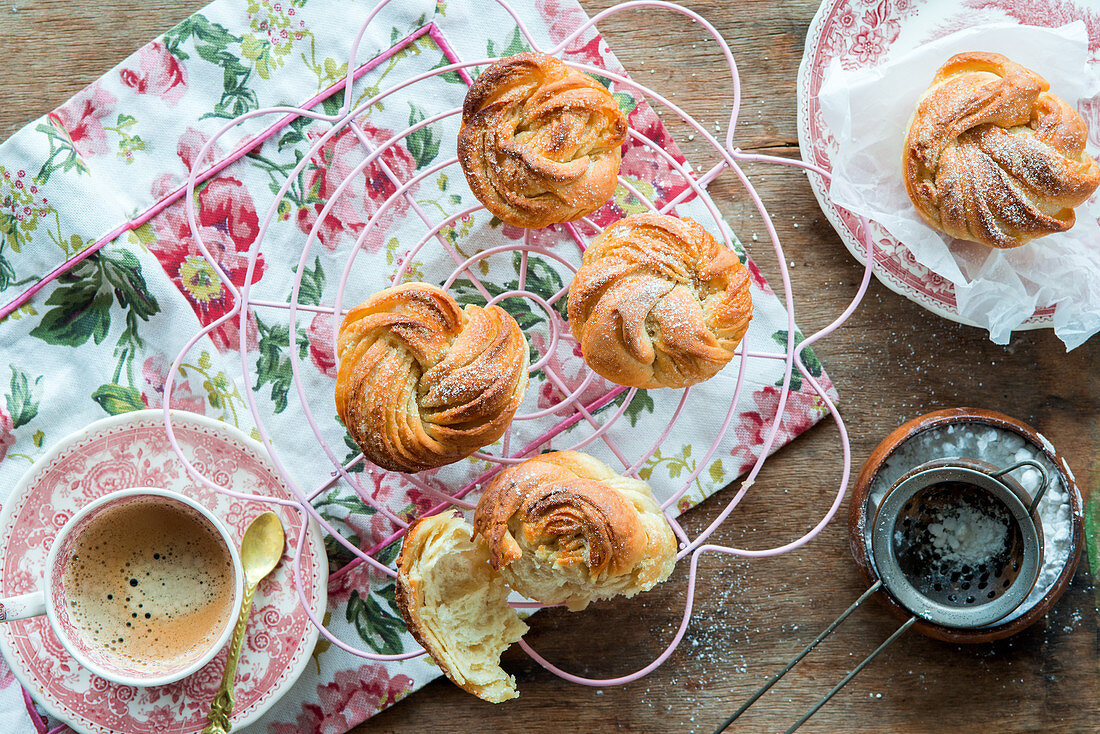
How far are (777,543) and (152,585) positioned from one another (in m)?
1.25

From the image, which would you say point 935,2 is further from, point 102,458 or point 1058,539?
point 102,458

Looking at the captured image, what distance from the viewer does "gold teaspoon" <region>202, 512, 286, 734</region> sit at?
155 cm

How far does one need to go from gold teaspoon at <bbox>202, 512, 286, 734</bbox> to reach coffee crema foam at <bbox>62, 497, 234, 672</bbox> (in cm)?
5

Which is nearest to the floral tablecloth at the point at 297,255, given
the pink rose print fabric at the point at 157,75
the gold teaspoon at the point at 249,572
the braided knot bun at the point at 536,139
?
the pink rose print fabric at the point at 157,75

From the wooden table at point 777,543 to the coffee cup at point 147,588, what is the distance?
410 mm

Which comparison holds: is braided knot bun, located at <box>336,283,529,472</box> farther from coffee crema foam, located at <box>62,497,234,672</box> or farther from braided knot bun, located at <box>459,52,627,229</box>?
coffee crema foam, located at <box>62,497,234,672</box>

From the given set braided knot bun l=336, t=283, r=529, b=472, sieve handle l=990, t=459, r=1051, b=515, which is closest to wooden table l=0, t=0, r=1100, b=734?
sieve handle l=990, t=459, r=1051, b=515

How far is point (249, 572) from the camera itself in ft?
5.13

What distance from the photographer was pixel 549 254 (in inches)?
60.1

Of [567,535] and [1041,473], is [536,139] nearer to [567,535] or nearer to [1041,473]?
[567,535]

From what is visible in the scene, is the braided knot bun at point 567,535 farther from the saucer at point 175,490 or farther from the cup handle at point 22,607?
the cup handle at point 22,607

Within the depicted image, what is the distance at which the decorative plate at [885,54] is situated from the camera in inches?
65.0

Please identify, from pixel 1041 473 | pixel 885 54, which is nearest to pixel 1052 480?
pixel 1041 473

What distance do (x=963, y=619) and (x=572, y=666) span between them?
2.50 feet
